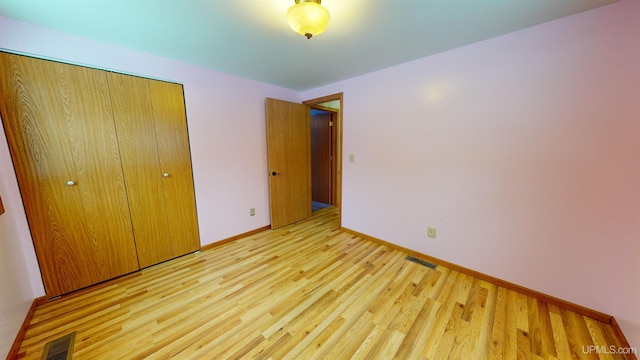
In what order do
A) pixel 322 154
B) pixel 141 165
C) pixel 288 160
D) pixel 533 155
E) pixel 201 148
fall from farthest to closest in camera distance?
1. pixel 322 154
2. pixel 288 160
3. pixel 201 148
4. pixel 141 165
5. pixel 533 155

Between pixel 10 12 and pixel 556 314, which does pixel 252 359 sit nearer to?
pixel 556 314

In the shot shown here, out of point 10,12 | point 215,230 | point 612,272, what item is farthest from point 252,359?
point 10,12

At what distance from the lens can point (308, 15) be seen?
47.4 inches

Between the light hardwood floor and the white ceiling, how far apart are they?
2178 millimetres

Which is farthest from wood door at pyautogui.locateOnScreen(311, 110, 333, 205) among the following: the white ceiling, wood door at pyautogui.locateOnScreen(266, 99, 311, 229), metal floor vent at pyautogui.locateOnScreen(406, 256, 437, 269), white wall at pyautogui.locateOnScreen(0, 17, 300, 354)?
metal floor vent at pyautogui.locateOnScreen(406, 256, 437, 269)

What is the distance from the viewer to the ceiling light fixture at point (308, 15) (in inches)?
46.9

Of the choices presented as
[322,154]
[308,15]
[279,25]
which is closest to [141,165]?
[279,25]

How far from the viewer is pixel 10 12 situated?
4.58 feet

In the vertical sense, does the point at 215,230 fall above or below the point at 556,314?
above

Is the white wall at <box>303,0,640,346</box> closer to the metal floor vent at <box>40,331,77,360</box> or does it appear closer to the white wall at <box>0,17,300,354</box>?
the white wall at <box>0,17,300,354</box>

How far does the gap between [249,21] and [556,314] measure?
3.17 m

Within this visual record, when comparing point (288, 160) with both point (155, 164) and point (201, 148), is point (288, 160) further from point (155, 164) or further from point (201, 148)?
point (155, 164)

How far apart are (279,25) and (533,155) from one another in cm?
225

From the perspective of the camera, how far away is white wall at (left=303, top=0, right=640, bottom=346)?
139 cm
